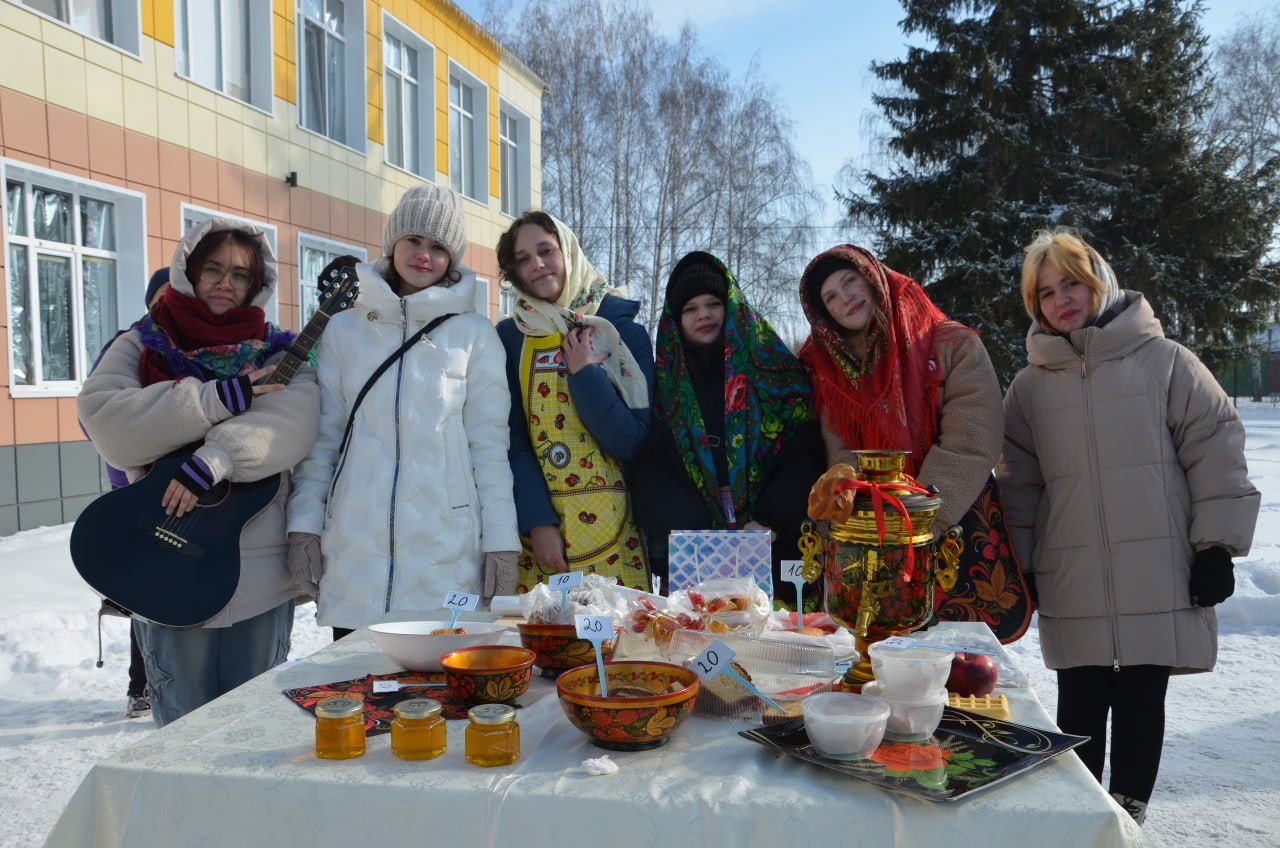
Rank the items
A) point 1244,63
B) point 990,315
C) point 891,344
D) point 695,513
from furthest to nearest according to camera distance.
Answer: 1. point 1244,63
2. point 990,315
3. point 695,513
4. point 891,344

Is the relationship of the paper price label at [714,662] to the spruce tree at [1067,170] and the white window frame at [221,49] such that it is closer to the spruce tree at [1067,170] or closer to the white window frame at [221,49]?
the white window frame at [221,49]

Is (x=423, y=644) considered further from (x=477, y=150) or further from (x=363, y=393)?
(x=477, y=150)

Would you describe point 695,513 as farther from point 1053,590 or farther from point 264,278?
point 264,278

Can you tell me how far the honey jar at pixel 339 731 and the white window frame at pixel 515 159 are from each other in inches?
550

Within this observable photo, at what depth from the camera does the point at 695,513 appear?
2783mm

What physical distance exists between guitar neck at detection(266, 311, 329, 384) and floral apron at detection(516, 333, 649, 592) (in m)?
0.67

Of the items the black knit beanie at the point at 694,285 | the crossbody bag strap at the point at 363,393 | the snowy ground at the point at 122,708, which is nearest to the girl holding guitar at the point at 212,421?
the crossbody bag strap at the point at 363,393

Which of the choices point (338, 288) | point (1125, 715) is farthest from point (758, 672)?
point (338, 288)

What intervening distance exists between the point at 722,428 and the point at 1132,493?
3.92ft

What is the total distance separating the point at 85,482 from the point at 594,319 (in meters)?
5.99

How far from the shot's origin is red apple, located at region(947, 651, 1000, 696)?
1.56 m

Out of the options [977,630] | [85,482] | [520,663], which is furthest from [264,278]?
[85,482]

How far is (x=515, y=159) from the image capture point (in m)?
15.0

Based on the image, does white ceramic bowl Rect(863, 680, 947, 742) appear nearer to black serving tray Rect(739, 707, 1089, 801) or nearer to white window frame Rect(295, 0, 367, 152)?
black serving tray Rect(739, 707, 1089, 801)
